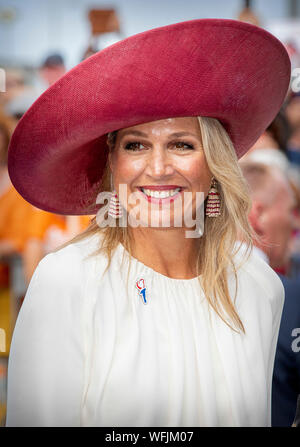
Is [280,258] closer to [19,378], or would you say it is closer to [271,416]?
[271,416]

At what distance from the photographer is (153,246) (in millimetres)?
1256

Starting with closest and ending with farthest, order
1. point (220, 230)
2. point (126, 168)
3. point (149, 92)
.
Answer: point (149, 92), point (126, 168), point (220, 230)

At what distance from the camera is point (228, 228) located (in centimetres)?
129

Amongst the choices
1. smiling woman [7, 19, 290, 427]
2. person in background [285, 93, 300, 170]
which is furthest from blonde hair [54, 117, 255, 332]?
person in background [285, 93, 300, 170]

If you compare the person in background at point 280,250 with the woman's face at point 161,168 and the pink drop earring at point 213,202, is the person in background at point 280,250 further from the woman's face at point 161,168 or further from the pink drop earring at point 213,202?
the woman's face at point 161,168

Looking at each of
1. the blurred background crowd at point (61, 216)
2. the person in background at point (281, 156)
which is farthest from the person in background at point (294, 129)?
the blurred background crowd at point (61, 216)

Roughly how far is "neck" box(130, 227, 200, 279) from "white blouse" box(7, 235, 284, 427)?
28mm

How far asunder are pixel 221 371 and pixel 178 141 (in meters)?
0.48

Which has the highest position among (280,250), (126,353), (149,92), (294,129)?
(294,129)

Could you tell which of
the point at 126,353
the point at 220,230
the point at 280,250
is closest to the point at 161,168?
the point at 220,230

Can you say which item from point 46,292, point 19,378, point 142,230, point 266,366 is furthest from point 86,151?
point 266,366

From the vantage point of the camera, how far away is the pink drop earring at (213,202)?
4.14 ft

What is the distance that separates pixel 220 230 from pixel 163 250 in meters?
0.15

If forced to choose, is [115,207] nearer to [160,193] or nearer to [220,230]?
[160,193]
